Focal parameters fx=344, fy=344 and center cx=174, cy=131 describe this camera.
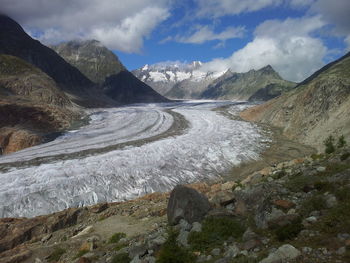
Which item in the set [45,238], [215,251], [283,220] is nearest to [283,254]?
[283,220]

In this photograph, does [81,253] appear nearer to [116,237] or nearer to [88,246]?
[88,246]

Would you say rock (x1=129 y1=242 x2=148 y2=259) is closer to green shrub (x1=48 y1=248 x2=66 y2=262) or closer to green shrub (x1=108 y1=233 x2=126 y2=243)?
green shrub (x1=108 y1=233 x2=126 y2=243)

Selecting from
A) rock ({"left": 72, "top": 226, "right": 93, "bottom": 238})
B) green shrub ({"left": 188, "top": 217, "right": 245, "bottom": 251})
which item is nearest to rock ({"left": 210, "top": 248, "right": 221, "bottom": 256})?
green shrub ({"left": 188, "top": 217, "right": 245, "bottom": 251})

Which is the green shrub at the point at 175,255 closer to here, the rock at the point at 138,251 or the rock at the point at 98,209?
the rock at the point at 138,251

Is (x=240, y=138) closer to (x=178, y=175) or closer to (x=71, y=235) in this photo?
(x=178, y=175)

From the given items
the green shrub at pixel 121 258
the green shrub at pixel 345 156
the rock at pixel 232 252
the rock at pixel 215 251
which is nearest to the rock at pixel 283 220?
the rock at pixel 232 252

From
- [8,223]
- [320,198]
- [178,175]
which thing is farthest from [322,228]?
[178,175]
